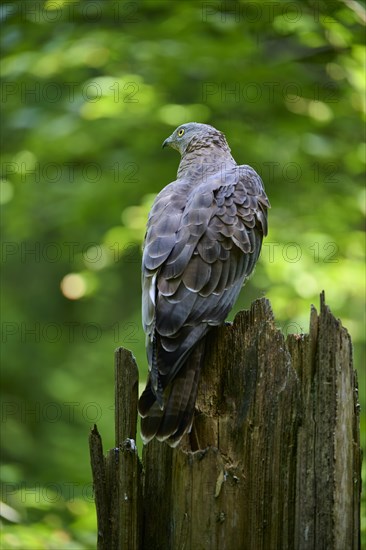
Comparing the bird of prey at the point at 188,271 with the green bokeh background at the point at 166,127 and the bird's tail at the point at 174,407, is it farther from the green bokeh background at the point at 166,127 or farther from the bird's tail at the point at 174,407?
the green bokeh background at the point at 166,127

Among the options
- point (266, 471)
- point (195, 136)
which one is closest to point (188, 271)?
point (266, 471)

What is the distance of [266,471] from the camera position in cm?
283

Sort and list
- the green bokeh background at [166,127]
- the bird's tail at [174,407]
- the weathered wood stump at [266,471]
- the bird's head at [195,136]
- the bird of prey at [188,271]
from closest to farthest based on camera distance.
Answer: the weathered wood stump at [266,471] < the bird's tail at [174,407] < the bird of prey at [188,271] < the bird's head at [195,136] < the green bokeh background at [166,127]

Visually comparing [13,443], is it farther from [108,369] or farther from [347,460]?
[347,460]

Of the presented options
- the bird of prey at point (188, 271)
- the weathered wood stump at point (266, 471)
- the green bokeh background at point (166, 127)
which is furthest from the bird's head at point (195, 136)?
the weathered wood stump at point (266, 471)

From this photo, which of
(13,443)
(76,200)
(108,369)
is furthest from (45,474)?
(76,200)

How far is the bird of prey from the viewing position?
11.0ft

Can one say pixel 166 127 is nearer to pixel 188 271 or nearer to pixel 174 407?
pixel 188 271

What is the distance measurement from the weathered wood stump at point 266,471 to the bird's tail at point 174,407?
0.11 meters

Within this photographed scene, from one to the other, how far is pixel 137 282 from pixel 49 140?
3.40m

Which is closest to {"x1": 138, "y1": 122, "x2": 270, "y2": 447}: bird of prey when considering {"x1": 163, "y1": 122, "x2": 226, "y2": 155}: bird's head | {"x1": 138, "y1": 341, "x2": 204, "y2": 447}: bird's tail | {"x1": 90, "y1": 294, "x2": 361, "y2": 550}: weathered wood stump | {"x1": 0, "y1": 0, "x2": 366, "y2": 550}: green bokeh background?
{"x1": 138, "y1": 341, "x2": 204, "y2": 447}: bird's tail

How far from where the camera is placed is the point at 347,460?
280cm

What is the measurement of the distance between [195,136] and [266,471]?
3.07 m

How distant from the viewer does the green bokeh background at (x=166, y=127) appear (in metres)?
6.18
